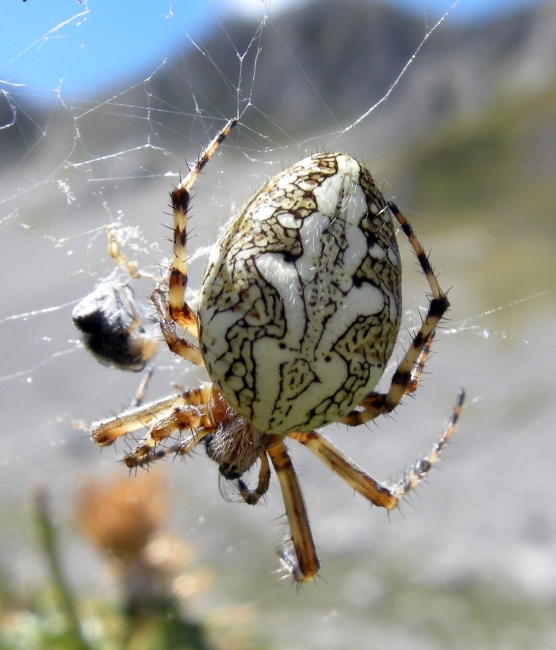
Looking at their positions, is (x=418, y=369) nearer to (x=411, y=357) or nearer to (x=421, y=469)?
(x=411, y=357)

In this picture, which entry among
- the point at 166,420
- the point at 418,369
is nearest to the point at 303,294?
the point at 418,369

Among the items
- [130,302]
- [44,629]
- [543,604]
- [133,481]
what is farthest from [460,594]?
[130,302]

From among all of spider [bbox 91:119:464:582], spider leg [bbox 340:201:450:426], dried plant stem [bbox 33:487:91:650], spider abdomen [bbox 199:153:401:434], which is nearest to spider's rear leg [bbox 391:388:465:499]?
spider leg [bbox 340:201:450:426]

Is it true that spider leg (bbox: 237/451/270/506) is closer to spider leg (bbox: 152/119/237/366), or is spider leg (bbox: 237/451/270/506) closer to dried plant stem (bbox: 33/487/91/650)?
spider leg (bbox: 152/119/237/366)

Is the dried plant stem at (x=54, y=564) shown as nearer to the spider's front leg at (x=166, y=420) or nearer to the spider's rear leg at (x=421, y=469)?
the spider's front leg at (x=166, y=420)

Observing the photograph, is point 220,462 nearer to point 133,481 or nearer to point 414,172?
point 133,481
